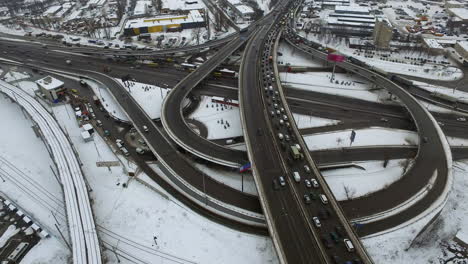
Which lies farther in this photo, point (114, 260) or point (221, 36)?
point (221, 36)

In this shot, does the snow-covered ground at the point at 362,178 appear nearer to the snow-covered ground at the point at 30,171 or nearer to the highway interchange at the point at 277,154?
the highway interchange at the point at 277,154

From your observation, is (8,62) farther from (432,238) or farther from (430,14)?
(430,14)

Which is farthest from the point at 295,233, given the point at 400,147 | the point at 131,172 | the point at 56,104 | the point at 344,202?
the point at 56,104

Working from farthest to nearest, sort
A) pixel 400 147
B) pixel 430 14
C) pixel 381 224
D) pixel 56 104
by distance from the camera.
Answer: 1. pixel 430 14
2. pixel 56 104
3. pixel 400 147
4. pixel 381 224

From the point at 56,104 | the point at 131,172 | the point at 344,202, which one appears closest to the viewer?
the point at 344,202

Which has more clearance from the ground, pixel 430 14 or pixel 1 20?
pixel 1 20

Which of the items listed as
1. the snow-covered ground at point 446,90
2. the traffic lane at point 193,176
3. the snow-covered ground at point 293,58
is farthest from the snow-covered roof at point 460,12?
the traffic lane at point 193,176

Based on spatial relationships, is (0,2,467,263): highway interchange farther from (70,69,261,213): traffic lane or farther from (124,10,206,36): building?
(124,10,206,36): building

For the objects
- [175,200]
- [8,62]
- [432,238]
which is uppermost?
[8,62]
